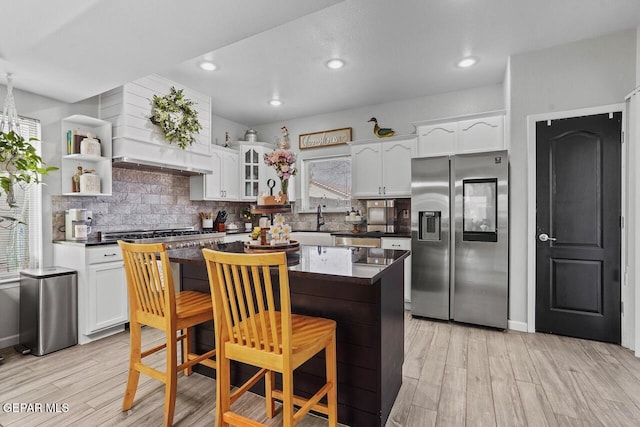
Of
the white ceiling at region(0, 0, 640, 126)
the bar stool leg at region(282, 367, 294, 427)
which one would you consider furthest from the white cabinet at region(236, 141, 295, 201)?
the bar stool leg at region(282, 367, 294, 427)

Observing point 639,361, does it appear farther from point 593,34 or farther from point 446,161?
point 593,34

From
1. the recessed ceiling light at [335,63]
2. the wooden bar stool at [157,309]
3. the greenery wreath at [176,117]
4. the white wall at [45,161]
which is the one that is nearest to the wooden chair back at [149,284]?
the wooden bar stool at [157,309]

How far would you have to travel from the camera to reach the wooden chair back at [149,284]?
69.1 inches

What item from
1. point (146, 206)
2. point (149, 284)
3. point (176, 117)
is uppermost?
point (176, 117)

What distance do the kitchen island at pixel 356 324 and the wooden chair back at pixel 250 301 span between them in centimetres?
22

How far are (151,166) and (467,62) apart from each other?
3685 millimetres

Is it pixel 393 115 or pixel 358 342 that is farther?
pixel 393 115

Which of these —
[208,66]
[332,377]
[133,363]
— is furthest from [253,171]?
[332,377]

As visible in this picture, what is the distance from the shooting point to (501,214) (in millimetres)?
3326

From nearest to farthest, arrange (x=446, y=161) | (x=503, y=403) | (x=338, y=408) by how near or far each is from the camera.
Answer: (x=338, y=408), (x=503, y=403), (x=446, y=161)

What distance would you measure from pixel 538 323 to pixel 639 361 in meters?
0.75

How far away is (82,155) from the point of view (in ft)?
10.6

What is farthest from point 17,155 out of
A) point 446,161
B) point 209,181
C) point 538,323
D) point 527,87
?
point 538,323

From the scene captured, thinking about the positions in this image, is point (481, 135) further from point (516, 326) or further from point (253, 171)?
point (253, 171)
